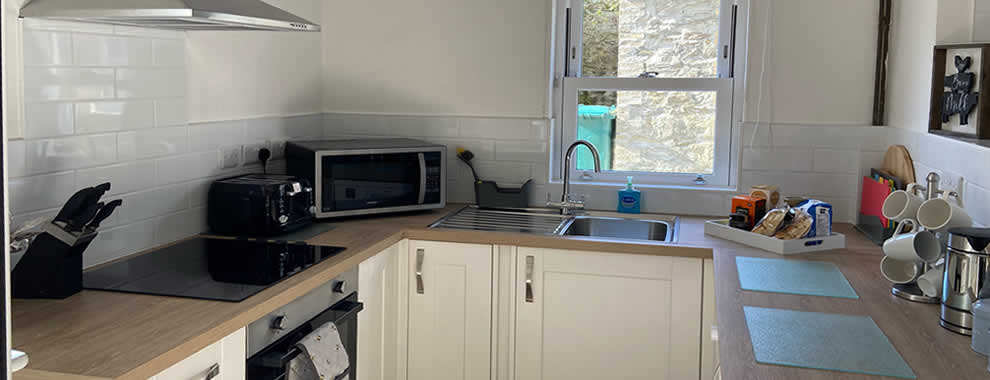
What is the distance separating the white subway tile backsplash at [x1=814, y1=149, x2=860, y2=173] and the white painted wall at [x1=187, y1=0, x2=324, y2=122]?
6.88 feet

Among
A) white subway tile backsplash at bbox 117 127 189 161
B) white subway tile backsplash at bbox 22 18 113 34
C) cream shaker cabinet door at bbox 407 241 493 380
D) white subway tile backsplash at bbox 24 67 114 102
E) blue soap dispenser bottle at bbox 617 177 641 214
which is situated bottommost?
cream shaker cabinet door at bbox 407 241 493 380

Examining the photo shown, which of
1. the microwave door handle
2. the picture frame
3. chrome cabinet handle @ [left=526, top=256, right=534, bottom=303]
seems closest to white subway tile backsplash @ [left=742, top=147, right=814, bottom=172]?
the picture frame

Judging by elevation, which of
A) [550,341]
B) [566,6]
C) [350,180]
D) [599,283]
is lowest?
[550,341]

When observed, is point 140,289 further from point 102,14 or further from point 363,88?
point 363,88

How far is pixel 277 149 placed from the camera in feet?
11.0

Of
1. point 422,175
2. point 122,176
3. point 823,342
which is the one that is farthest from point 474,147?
point 823,342

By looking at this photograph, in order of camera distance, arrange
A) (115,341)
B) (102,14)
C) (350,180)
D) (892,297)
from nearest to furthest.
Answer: (115,341), (102,14), (892,297), (350,180)

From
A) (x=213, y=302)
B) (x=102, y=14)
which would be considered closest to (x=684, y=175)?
(x=213, y=302)

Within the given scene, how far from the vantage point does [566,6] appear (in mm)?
3572

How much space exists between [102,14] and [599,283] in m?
1.73

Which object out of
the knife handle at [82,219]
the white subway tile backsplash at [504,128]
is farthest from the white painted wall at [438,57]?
the knife handle at [82,219]

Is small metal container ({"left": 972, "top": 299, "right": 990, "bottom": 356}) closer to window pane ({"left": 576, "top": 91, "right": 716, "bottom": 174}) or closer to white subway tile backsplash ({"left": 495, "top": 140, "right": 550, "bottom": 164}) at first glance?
window pane ({"left": 576, "top": 91, "right": 716, "bottom": 174})

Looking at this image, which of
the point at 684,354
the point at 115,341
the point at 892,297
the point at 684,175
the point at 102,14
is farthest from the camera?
the point at 684,175

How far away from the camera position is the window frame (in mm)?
3439
